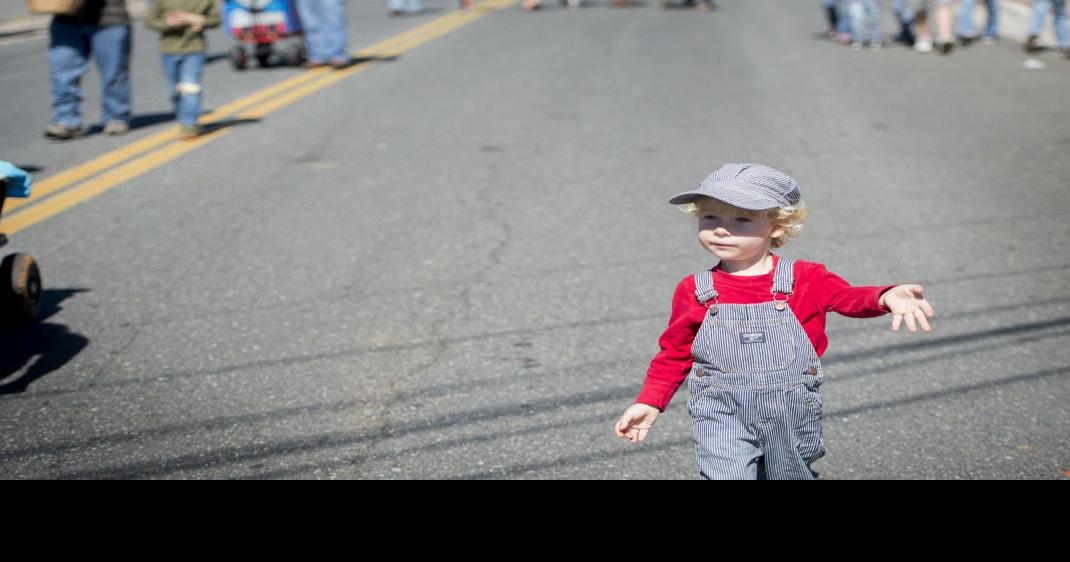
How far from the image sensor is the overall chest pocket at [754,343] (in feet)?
9.71

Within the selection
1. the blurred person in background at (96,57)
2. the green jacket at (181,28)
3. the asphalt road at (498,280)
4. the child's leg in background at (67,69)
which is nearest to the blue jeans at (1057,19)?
the asphalt road at (498,280)

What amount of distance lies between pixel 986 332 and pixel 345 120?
6831 mm

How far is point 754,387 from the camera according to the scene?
2975 mm

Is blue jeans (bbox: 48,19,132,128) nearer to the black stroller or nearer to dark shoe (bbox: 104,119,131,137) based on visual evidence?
Answer: dark shoe (bbox: 104,119,131,137)

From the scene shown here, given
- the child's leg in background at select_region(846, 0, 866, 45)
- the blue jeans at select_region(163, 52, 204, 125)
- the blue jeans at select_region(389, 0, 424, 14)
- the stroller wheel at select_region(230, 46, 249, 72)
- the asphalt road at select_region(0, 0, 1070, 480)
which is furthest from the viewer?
the blue jeans at select_region(389, 0, 424, 14)

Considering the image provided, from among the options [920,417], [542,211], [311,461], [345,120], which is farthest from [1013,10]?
[311,461]

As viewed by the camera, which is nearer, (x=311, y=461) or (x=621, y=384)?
(x=311, y=461)

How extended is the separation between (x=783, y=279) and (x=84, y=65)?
29.6 feet

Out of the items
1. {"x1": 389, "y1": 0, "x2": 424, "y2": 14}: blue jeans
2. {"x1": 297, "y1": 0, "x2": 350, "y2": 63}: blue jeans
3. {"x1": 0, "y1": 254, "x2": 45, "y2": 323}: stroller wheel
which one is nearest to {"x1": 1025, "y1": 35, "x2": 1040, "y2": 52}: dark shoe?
{"x1": 297, "y1": 0, "x2": 350, "y2": 63}: blue jeans

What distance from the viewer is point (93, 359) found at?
5.10 meters

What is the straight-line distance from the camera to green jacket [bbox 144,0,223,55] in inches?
398

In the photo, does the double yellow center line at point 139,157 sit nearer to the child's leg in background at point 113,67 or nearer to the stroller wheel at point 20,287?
the child's leg in background at point 113,67

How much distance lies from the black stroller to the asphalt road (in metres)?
0.12
